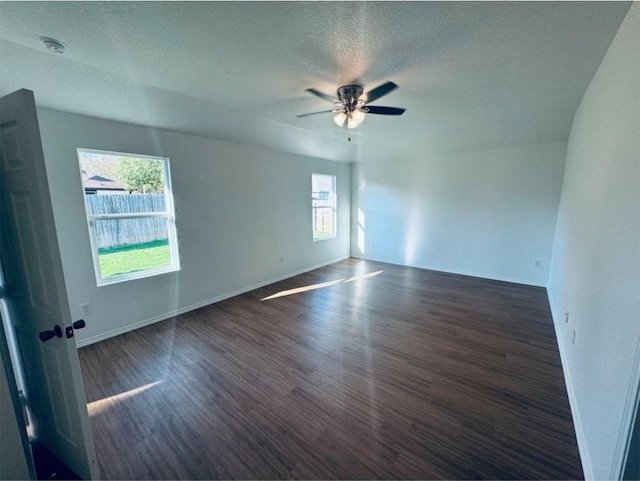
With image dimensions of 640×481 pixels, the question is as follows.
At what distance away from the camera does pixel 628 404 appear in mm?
1068

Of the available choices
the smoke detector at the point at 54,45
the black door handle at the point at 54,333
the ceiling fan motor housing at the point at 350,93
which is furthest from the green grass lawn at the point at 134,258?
the ceiling fan motor housing at the point at 350,93

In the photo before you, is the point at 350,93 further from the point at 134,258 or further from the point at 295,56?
the point at 134,258

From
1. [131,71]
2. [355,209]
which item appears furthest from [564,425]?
[355,209]

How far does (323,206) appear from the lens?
596 centimetres

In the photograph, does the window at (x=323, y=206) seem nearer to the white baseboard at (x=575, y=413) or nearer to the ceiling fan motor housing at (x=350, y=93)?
the ceiling fan motor housing at (x=350, y=93)

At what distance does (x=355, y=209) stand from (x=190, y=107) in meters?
4.44

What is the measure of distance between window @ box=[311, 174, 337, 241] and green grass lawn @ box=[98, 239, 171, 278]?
2.95 m

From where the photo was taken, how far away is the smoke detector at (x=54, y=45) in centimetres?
163

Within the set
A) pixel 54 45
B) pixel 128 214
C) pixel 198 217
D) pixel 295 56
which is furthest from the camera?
pixel 198 217

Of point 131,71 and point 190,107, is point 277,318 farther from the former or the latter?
point 131,71

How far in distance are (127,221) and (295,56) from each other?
2.60 meters

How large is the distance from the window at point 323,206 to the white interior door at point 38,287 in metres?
4.47

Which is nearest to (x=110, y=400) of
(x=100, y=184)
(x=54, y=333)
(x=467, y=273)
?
(x=54, y=333)

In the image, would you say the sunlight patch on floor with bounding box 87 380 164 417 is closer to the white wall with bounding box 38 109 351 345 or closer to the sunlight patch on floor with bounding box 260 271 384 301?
the white wall with bounding box 38 109 351 345
